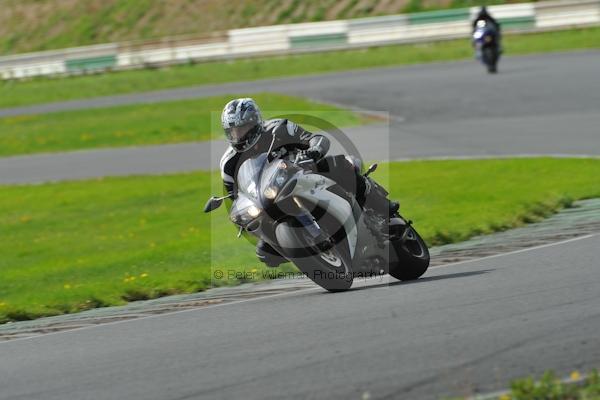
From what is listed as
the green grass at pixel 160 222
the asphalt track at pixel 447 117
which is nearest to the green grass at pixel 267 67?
the asphalt track at pixel 447 117

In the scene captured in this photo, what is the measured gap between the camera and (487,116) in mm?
21750

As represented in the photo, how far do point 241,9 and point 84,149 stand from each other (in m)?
21.6

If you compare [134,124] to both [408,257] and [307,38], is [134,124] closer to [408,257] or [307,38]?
[307,38]

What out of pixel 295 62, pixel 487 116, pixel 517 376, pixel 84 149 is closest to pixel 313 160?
pixel 517 376

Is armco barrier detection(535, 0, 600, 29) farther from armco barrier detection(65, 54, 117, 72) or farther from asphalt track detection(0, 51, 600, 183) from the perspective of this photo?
armco barrier detection(65, 54, 117, 72)

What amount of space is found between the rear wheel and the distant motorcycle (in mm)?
18767

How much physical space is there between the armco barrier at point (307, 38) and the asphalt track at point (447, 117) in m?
5.08

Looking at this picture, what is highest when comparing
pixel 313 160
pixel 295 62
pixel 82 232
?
pixel 295 62

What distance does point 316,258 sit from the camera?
784 cm

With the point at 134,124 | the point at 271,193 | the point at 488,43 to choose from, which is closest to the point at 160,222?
the point at 271,193

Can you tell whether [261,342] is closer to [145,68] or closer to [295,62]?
[295,62]

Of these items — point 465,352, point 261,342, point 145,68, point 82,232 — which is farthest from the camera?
point 145,68

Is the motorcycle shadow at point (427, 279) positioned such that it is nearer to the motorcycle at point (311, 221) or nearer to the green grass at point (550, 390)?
the motorcycle at point (311, 221)

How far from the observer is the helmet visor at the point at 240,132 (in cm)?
806
